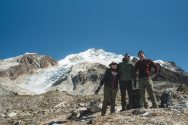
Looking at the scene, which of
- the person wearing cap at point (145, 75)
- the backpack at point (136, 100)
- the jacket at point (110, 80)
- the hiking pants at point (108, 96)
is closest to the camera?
the person wearing cap at point (145, 75)

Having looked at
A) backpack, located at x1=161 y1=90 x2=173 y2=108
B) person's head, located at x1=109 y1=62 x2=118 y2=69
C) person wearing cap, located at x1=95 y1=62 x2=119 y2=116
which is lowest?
backpack, located at x1=161 y1=90 x2=173 y2=108

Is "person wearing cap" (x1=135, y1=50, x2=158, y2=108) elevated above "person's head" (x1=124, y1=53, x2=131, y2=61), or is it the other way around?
"person's head" (x1=124, y1=53, x2=131, y2=61)

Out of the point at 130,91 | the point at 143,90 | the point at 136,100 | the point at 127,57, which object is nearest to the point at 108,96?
the point at 130,91

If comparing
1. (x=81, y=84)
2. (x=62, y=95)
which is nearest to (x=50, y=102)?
(x=62, y=95)

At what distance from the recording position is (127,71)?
58.3 feet

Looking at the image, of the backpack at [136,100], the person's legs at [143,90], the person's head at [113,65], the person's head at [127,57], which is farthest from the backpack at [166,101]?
the person's head at [113,65]

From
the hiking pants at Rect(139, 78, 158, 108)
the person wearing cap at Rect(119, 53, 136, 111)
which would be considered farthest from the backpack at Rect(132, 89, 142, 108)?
the hiking pants at Rect(139, 78, 158, 108)

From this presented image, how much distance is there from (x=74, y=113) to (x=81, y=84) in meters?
157

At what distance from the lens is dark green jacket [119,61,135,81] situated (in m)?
17.8

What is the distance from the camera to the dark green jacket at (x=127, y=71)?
700 inches

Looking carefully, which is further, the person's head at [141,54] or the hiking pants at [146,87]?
the hiking pants at [146,87]

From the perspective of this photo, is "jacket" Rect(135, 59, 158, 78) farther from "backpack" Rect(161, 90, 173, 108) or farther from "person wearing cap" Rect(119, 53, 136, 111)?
"backpack" Rect(161, 90, 173, 108)

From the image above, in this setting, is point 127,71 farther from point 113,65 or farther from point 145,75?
point 145,75

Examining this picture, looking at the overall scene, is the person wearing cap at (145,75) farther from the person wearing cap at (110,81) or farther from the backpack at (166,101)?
the person wearing cap at (110,81)
